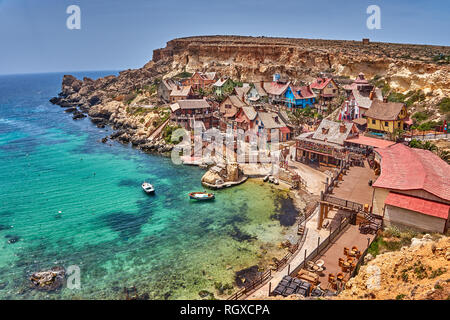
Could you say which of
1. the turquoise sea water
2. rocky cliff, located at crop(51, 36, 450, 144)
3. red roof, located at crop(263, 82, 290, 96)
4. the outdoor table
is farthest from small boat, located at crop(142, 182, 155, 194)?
red roof, located at crop(263, 82, 290, 96)

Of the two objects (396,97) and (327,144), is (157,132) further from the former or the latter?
(396,97)

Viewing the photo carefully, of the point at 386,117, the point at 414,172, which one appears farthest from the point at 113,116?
the point at 414,172

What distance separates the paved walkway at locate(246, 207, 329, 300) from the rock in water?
739 inches

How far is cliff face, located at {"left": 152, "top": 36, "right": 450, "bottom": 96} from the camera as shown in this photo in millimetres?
70938

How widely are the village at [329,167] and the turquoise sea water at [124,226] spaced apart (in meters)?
4.53

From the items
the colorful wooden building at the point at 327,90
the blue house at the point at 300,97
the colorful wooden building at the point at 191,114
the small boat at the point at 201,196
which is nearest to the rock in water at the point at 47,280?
the small boat at the point at 201,196

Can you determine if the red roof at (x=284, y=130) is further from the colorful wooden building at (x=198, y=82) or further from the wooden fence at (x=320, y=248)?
the colorful wooden building at (x=198, y=82)

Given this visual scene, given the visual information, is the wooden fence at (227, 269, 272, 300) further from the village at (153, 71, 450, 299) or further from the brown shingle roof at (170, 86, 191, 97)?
the brown shingle roof at (170, 86, 191, 97)

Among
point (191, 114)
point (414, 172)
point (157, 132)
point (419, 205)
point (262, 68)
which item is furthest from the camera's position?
point (262, 68)

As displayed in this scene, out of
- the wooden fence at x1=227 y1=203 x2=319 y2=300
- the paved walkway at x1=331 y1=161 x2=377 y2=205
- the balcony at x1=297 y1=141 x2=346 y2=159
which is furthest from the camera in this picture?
the balcony at x1=297 y1=141 x2=346 y2=159

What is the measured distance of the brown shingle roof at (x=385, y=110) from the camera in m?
54.4

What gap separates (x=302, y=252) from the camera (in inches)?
1242

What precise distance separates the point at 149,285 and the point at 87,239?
12684 mm

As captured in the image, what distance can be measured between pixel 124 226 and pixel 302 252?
75.6 feet
